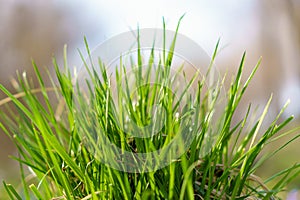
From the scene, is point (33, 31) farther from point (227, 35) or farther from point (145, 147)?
point (145, 147)

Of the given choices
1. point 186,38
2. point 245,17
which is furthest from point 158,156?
point 245,17

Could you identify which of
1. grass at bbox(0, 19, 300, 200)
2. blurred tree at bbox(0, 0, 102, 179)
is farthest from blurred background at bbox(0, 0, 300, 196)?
grass at bbox(0, 19, 300, 200)

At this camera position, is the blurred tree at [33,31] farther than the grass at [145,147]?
Yes

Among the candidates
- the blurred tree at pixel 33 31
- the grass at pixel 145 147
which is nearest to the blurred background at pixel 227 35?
the blurred tree at pixel 33 31

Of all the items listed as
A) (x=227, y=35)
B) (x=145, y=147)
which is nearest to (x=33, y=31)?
(x=227, y=35)

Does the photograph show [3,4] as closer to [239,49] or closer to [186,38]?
[239,49]

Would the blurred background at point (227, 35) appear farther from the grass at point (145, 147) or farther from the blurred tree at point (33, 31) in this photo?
the grass at point (145, 147)

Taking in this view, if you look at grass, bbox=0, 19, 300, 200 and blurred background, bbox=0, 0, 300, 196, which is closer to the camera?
grass, bbox=0, 19, 300, 200

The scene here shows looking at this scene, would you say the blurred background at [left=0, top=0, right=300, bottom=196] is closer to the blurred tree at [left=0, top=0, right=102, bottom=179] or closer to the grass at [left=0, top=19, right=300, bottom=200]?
the blurred tree at [left=0, top=0, right=102, bottom=179]

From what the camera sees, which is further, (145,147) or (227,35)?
(227,35)

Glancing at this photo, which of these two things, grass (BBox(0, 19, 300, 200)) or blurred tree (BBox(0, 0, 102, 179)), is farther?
blurred tree (BBox(0, 0, 102, 179))

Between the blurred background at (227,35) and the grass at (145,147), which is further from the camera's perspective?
the blurred background at (227,35)
